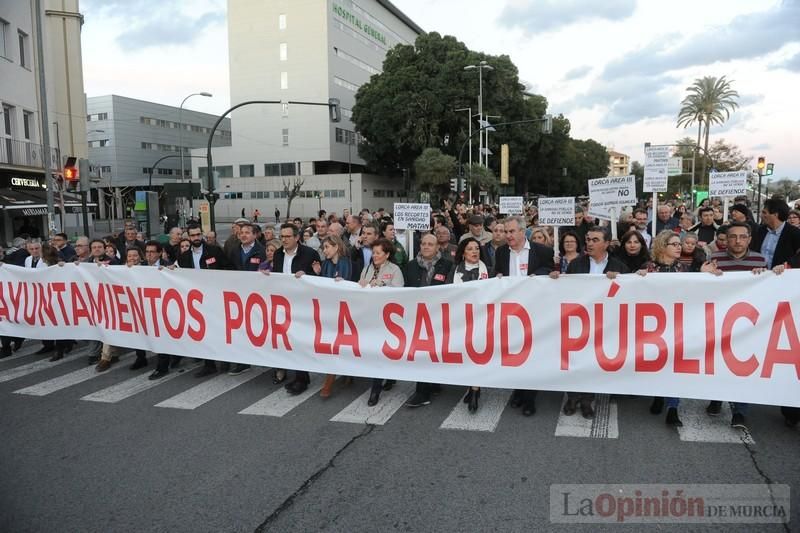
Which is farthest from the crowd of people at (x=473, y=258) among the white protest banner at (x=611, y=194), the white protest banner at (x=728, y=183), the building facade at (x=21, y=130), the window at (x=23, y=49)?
the window at (x=23, y=49)

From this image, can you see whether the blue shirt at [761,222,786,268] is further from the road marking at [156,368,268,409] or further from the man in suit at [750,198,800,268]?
the road marking at [156,368,268,409]

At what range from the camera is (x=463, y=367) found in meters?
5.60

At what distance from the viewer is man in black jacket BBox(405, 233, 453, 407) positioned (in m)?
6.09

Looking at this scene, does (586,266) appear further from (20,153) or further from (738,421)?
(20,153)

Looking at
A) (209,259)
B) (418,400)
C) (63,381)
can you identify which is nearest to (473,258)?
(418,400)

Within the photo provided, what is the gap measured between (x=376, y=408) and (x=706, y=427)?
2.93 metres

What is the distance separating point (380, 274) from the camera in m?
6.18

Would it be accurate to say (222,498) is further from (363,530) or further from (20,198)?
(20,198)

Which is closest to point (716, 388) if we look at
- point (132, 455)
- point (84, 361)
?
point (132, 455)

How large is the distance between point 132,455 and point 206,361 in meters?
2.50

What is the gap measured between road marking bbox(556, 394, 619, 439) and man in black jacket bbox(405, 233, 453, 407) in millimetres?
1384

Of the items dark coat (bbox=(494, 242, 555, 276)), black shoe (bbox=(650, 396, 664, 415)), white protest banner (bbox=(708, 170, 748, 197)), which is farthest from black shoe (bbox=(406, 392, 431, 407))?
white protest banner (bbox=(708, 170, 748, 197))

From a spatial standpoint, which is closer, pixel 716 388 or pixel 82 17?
pixel 716 388

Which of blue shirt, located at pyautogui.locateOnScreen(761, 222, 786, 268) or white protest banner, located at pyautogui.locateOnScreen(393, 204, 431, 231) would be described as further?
white protest banner, located at pyautogui.locateOnScreen(393, 204, 431, 231)
